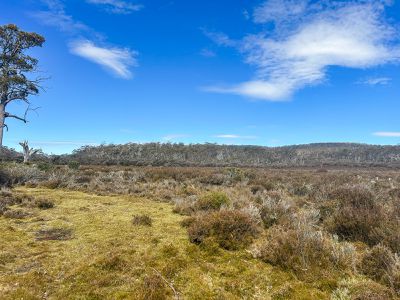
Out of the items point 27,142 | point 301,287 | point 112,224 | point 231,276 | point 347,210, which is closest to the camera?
point 301,287

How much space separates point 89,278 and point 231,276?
2651mm

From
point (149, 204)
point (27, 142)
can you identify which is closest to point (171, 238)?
point (149, 204)

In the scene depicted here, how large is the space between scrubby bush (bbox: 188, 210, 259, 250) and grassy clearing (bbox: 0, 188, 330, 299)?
283 millimetres

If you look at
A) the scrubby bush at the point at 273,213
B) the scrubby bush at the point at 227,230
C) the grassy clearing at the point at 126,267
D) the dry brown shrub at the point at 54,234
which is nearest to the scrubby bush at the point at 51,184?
the grassy clearing at the point at 126,267

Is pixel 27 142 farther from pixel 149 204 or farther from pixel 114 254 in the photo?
pixel 114 254

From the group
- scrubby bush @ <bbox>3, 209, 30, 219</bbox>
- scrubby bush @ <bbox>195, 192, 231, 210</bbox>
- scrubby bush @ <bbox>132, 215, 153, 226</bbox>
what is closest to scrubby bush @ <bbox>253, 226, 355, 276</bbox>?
scrubby bush @ <bbox>132, 215, 153, 226</bbox>

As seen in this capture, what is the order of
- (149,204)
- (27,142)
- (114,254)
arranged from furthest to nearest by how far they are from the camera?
(27,142), (149,204), (114,254)

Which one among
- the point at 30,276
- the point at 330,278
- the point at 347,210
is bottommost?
the point at 30,276

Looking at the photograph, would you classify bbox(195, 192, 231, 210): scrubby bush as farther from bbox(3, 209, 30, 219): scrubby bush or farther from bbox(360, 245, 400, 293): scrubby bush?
bbox(3, 209, 30, 219): scrubby bush

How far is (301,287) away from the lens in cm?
570

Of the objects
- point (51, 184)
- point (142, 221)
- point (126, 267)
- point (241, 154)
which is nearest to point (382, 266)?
point (126, 267)

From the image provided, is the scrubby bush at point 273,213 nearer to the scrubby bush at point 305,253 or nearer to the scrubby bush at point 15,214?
the scrubby bush at point 305,253

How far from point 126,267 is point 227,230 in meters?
2.81

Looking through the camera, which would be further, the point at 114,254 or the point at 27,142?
the point at 27,142
